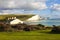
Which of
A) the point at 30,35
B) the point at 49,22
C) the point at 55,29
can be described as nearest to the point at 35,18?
the point at 49,22

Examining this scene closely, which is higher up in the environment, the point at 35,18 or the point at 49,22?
the point at 35,18

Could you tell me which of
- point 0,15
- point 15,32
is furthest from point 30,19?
point 0,15

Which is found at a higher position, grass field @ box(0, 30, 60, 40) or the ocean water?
the ocean water

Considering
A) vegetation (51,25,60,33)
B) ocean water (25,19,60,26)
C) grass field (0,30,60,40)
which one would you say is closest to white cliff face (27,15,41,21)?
ocean water (25,19,60,26)

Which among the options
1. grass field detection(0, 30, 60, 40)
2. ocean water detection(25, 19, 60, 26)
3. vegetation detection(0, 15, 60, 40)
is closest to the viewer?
grass field detection(0, 30, 60, 40)

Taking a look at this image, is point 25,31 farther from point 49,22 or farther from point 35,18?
point 49,22

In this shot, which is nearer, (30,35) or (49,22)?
(30,35)

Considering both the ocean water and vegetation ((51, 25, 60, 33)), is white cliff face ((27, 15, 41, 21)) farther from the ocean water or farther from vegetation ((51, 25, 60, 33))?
vegetation ((51, 25, 60, 33))

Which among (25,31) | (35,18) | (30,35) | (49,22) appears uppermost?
(35,18)

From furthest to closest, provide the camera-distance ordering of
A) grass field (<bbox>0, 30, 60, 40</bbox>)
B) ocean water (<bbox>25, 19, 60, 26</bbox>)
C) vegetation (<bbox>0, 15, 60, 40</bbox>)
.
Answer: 1. ocean water (<bbox>25, 19, 60, 26</bbox>)
2. vegetation (<bbox>0, 15, 60, 40</bbox>)
3. grass field (<bbox>0, 30, 60, 40</bbox>)
